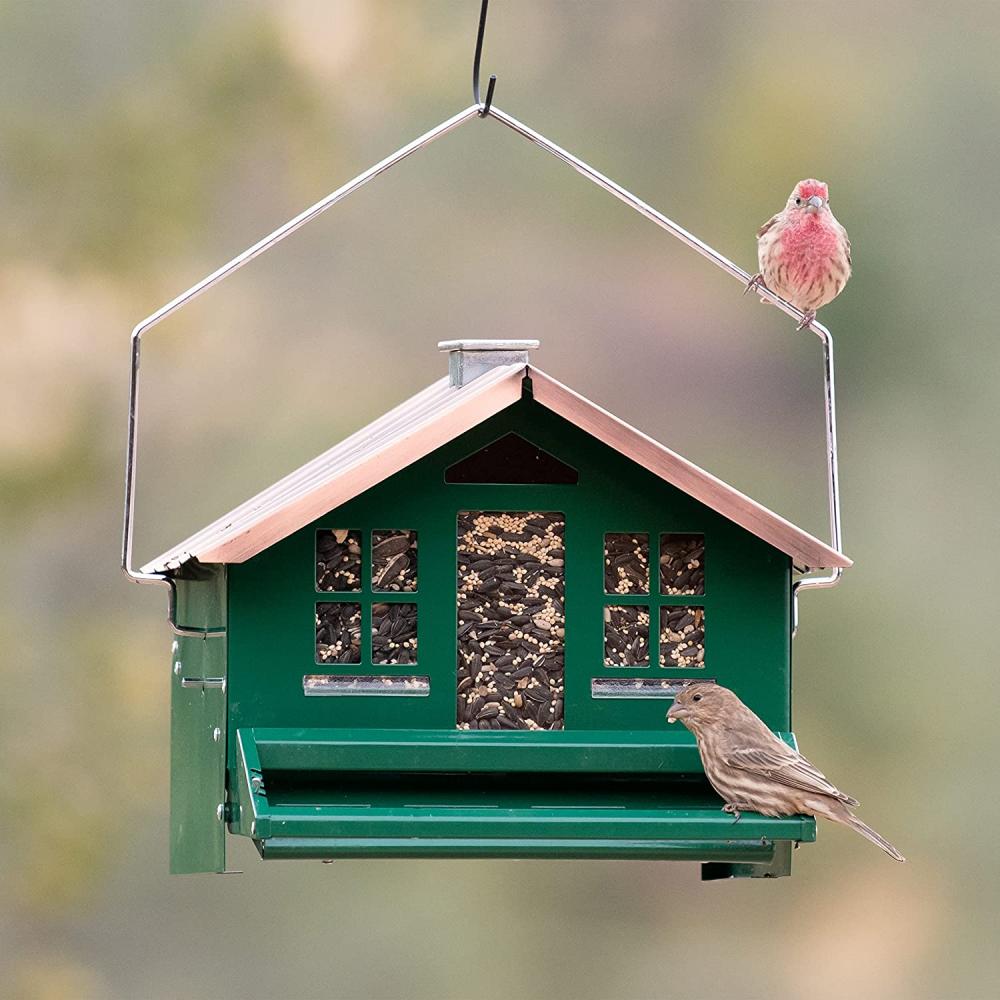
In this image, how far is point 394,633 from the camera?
645 centimetres

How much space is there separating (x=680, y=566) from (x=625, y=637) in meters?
0.24

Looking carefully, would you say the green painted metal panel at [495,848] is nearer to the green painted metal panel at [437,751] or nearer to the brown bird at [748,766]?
the brown bird at [748,766]

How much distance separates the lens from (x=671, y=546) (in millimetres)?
6590

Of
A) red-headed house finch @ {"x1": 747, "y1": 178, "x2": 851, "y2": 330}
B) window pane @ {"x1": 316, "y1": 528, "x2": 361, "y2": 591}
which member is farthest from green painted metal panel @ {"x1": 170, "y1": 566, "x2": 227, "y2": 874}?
red-headed house finch @ {"x1": 747, "y1": 178, "x2": 851, "y2": 330}

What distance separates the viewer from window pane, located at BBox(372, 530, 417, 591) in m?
6.46

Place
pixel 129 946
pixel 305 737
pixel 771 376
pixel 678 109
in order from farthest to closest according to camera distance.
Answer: pixel 678 109 → pixel 771 376 → pixel 129 946 → pixel 305 737

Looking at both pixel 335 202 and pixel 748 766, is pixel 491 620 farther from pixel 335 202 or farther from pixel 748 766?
pixel 335 202

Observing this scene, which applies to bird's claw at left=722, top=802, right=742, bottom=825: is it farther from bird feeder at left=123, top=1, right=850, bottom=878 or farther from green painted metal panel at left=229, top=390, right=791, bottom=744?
green painted metal panel at left=229, top=390, right=791, bottom=744

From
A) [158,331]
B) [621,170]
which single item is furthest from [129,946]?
[621,170]

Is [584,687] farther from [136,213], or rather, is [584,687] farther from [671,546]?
[136,213]

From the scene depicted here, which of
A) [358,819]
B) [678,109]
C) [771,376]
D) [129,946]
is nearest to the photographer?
[358,819]

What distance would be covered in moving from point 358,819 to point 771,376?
362 inches

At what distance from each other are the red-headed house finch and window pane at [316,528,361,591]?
7.14ft

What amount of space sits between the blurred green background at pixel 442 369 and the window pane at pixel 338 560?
22.3ft
